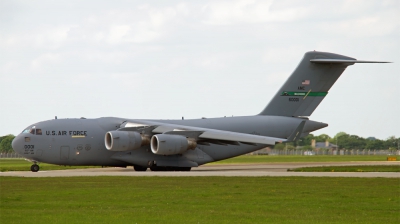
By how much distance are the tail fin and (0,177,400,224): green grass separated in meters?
14.0

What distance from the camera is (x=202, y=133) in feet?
112

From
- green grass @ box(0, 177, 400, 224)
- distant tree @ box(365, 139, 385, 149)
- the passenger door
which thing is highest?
distant tree @ box(365, 139, 385, 149)

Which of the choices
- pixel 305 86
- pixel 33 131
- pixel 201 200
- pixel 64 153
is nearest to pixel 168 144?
pixel 64 153

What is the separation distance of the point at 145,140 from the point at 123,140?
1.38 meters

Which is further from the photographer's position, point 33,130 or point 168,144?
point 33,130

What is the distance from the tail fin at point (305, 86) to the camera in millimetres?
38750

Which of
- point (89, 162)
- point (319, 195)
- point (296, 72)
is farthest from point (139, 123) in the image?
point (319, 195)

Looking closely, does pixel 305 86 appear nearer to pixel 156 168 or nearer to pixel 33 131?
pixel 156 168

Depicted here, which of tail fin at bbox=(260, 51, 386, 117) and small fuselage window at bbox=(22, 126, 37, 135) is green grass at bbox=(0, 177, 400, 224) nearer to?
small fuselage window at bbox=(22, 126, 37, 135)

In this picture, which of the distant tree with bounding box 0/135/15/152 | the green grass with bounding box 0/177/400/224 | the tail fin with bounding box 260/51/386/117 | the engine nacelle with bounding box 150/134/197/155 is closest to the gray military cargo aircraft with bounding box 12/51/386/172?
the engine nacelle with bounding box 150/134/197/155

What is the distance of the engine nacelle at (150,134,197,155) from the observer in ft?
110

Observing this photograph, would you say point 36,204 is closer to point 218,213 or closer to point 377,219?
point 218,213

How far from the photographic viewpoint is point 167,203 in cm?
1708

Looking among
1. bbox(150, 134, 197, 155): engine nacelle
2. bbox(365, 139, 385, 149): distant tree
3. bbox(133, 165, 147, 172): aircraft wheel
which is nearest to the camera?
bbox(150, 134, 197, 155): engine nacelle
